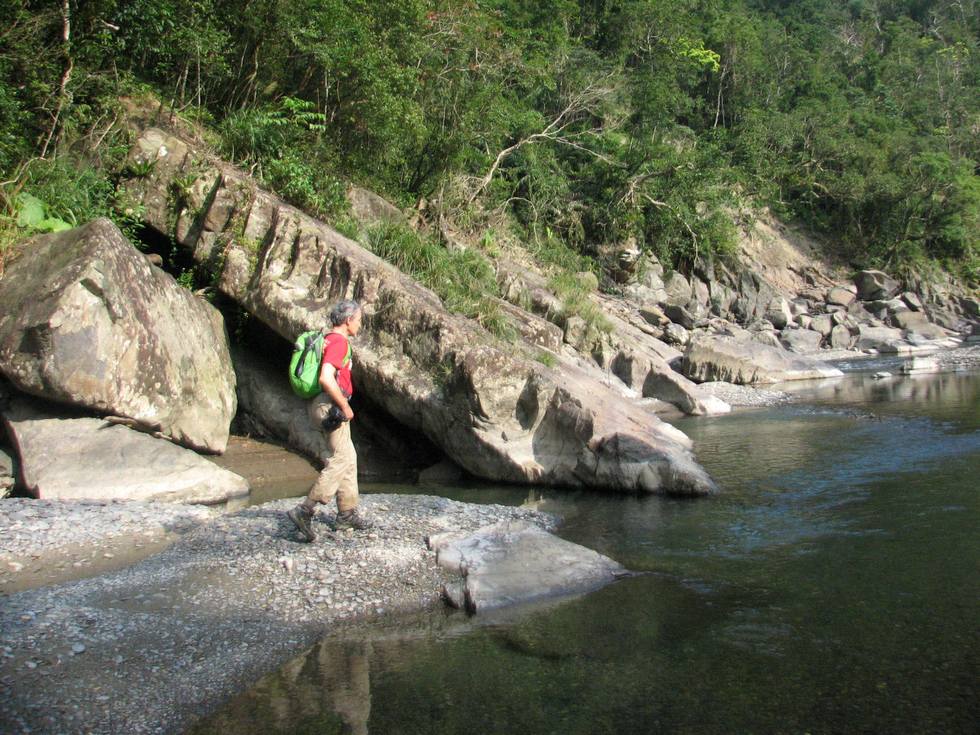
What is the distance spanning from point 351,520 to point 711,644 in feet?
10.4

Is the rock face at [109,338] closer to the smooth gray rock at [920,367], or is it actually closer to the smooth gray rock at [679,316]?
the smooth gray rock at [679,316]

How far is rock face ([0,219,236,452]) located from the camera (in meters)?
7.92

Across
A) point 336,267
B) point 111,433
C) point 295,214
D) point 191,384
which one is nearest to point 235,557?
point 111,433

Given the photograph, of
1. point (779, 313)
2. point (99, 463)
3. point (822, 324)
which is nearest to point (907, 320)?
point (822, 324)

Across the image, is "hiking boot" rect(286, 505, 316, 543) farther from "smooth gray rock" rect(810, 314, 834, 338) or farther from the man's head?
"smooth gray rock" rect(810, 314, 834, 338)

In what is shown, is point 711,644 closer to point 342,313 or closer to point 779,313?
point 342,313

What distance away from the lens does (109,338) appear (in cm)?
A: 826

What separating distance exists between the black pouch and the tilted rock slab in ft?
11.5

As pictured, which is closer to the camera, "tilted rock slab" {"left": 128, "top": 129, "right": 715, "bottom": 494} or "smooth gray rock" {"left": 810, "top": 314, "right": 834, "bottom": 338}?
"tilted rock slab" {"left": 128, "top": 129, "right": 715, "bottom": 494}

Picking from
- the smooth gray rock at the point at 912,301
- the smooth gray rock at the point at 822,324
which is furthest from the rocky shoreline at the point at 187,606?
the smooth gray rock at the point at 912,301

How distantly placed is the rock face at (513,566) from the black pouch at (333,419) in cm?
127

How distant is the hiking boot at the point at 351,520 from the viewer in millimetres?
6453

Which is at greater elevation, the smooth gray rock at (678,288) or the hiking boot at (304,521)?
the smooth gray rock at (678,288)

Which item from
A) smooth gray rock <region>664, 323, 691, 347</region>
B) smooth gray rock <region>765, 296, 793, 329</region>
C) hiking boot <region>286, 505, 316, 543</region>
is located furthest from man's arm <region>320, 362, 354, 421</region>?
smooth gray rock <region>765, 296, 793, 329</region>
